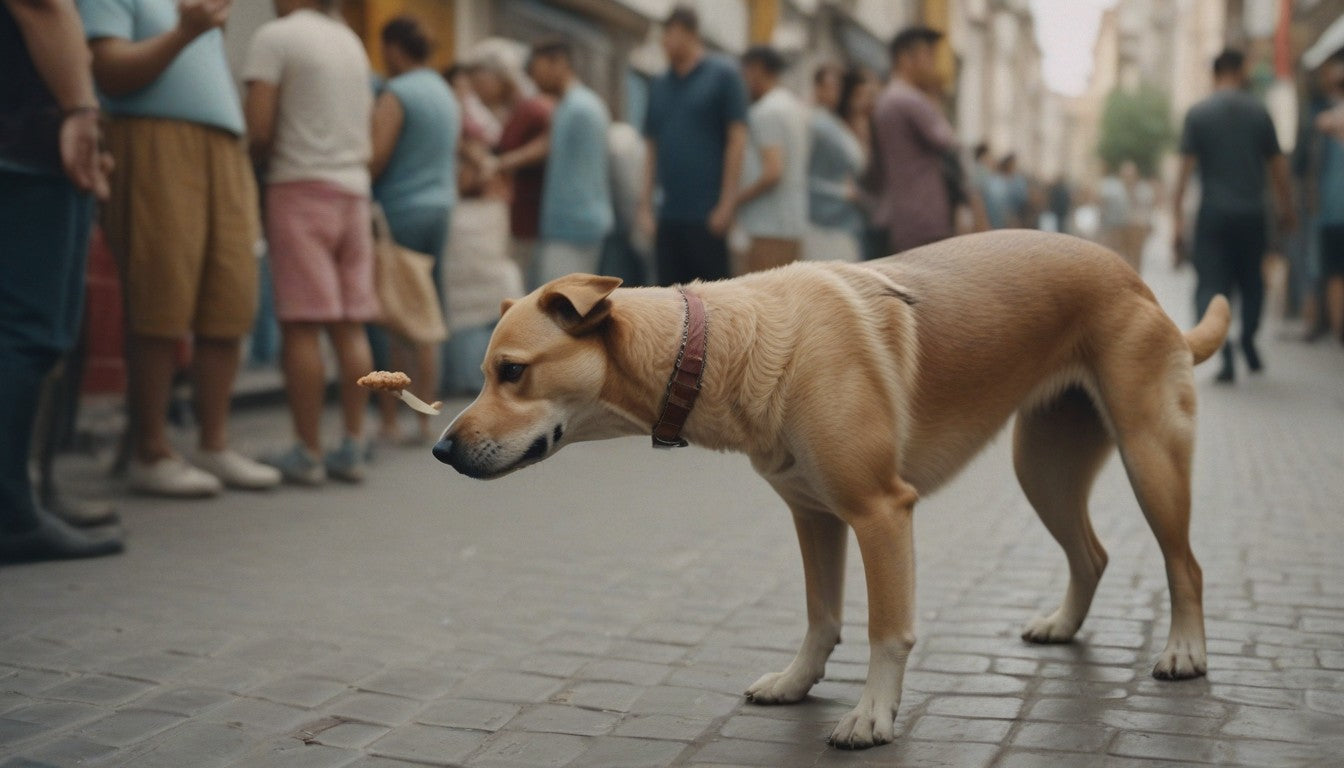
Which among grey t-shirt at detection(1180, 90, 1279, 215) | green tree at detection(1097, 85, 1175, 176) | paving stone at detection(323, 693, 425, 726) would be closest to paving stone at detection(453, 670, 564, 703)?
paving stone at detection(323, 693, 425, 726)

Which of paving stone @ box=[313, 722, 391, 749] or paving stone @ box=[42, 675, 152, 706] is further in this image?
paving stone @ box=[42, 675, 152, 706]

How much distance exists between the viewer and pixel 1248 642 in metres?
4.07

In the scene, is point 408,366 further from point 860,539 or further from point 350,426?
point 860,539

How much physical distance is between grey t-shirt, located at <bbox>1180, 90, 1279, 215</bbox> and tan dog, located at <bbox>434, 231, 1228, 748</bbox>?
7.52 meters

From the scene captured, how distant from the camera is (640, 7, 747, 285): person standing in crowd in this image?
9.16m

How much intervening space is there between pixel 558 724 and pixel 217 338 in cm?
371

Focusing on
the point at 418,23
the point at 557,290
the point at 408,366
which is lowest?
the point at 408,366

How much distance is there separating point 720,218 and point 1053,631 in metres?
5.45

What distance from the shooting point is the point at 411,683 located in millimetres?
3807

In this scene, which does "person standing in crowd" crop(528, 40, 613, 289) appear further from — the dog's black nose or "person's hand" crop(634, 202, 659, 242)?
the dog's black nose

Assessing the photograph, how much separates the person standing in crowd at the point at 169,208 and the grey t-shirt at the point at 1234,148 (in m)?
7.36

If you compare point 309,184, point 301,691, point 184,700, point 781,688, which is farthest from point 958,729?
point 309,184

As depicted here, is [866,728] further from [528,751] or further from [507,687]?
[507,687]

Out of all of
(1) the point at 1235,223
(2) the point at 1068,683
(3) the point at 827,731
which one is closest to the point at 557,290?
(3) the point at 827,731
